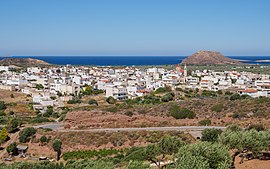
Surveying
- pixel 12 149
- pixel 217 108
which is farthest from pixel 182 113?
pixel 12 149

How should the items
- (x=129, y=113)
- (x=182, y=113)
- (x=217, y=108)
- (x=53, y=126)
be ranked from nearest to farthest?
(x=182, y=113) < (x=217, y=108) < (x=53, y=126) < (x=129, y=113)

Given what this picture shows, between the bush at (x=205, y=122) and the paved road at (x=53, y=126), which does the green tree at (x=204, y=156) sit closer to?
the bush at (x=205, y=122)

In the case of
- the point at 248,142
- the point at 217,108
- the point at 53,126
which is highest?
the point at 248,142

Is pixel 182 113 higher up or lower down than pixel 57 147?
higher up

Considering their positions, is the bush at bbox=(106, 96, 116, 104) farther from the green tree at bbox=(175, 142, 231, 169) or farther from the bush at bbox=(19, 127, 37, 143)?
the green tree at bbox=(175, 142, 231, 169)

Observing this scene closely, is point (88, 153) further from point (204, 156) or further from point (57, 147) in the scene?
point (204, 156)

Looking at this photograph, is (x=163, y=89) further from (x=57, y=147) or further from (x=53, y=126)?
(x=57, y=147)

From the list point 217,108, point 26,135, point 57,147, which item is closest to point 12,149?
point 26,135

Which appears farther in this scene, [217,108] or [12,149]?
[217,108]

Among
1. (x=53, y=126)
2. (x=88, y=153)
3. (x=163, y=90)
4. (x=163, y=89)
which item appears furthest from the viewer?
(x=163, y=89)

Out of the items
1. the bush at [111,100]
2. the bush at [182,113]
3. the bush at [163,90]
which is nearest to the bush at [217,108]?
the bush at [182,113]

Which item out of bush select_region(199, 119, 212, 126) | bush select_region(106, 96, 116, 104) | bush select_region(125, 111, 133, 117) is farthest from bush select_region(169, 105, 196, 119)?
bush select_region(106, 96, 116, 104)

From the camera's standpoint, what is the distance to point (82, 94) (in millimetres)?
73500

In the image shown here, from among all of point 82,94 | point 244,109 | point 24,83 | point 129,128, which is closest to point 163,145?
point 129,128
